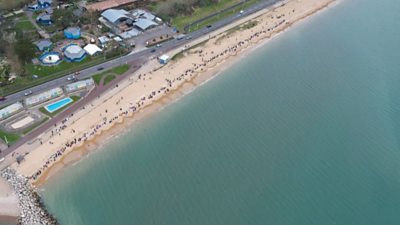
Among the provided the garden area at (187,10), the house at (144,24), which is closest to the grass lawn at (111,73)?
the house at (144,24)

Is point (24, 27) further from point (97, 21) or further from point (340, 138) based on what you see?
point (340, 138)

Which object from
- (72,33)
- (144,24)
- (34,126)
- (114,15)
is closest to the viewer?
(34,126)

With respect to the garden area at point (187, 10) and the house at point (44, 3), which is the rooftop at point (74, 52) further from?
the garden area at point (187, 10)

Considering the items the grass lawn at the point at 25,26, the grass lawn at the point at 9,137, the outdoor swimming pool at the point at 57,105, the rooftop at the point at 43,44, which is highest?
the grass lawn at the point at 25,26

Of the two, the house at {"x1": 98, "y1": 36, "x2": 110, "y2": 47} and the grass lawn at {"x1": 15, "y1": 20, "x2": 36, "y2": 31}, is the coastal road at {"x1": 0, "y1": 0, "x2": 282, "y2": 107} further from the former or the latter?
the grass lawn at {"x1": 15, "y1": 20, "x2": 36, "y2": 31}

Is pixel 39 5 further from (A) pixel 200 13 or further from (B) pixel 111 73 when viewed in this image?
(A) pixel 200 13

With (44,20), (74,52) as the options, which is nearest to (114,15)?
(44,20)

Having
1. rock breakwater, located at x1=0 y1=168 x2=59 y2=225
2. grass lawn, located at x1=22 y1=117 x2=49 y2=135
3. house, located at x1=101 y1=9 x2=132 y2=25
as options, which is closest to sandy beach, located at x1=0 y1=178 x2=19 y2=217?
rock breakwater, located at x1=0 y1=168 x2=59 y2=225
